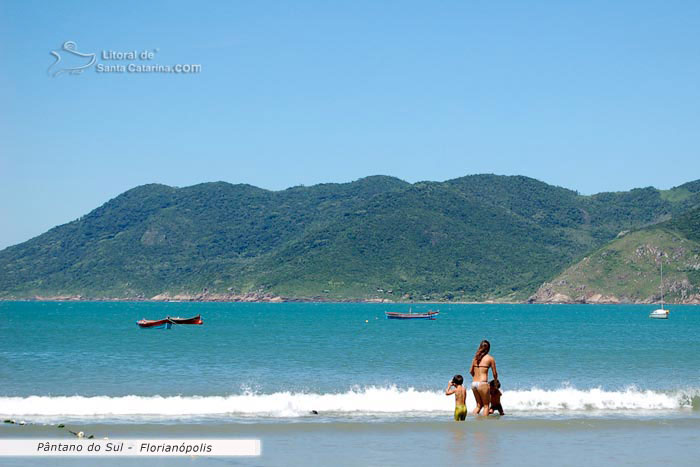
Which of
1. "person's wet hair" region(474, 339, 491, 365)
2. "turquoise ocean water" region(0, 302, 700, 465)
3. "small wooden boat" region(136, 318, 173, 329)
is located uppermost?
"small wooden boat" region(136, 318, 173, 329)

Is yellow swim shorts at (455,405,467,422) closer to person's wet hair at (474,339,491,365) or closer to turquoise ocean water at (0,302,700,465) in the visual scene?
turquoise ocean water at (0,302,700,465)

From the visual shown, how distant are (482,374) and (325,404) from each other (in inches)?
284

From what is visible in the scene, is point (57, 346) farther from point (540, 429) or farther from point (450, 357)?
point (540, 429)

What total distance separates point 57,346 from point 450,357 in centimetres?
3311

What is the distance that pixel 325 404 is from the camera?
98.5 feet

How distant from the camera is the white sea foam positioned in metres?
28.0

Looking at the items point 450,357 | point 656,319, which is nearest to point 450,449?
→ point 450,357

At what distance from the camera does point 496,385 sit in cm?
2533
